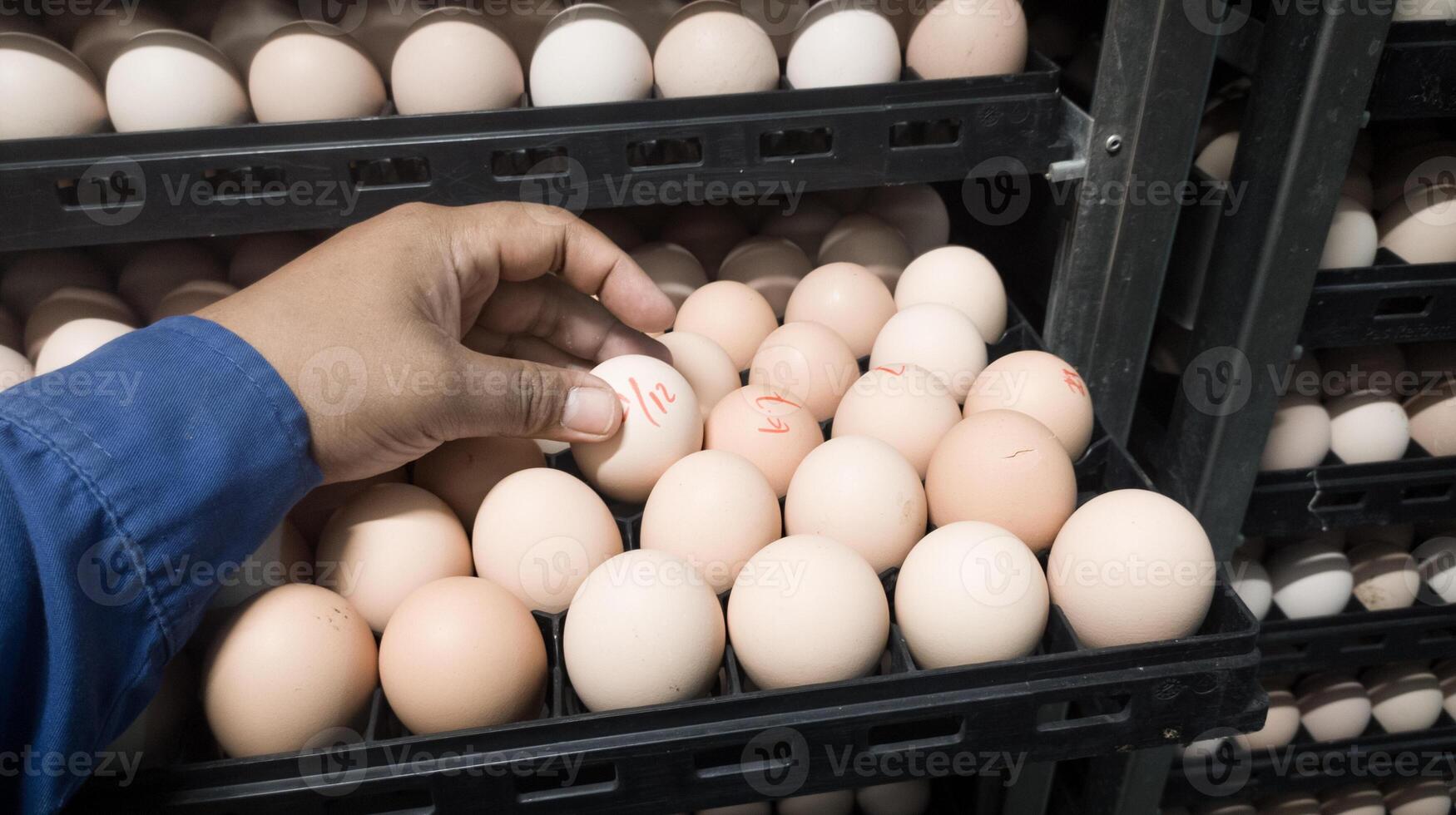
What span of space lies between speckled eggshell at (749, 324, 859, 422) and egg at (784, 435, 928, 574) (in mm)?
149

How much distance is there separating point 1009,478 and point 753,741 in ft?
1.15

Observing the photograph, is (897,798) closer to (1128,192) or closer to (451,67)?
(1128,192)

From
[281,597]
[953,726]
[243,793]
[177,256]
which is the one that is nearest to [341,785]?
[243,793]

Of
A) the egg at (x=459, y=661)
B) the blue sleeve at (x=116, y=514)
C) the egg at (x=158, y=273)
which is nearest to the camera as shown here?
the blue sleeve at (x=116, y=514)

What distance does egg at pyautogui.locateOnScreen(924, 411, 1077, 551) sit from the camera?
0.90 meters

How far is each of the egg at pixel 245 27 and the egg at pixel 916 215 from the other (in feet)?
2.55

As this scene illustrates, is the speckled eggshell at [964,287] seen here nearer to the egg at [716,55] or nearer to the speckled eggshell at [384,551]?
the egg at [716,55]

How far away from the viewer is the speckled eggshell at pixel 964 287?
1.16 metres

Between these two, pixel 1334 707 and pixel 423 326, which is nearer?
pixel 423 326

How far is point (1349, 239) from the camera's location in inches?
45.5

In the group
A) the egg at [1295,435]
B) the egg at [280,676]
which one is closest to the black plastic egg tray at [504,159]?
the egg at [280,676]

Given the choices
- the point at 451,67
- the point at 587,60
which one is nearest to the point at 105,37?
the point at 451,67

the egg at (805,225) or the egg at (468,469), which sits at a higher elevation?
the egg at (805,225)

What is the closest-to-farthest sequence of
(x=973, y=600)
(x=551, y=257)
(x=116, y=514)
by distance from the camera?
(x=116, y=514) < (x=973, y=600) < (x=551, y=257)
